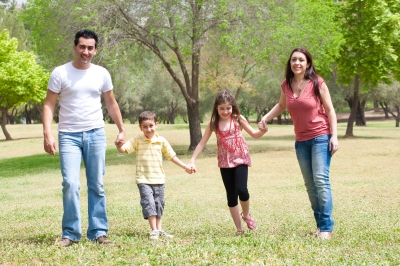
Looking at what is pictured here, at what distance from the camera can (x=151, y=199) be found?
6680mm

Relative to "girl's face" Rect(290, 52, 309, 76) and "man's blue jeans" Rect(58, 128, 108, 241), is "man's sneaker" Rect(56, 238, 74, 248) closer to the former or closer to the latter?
"man's blue jeans" Rect(58, 128, 108, 241)

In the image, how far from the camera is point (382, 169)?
18.4 metres

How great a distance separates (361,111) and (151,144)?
173 feet

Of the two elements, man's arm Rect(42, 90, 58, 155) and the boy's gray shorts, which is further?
the boy's gray shorts

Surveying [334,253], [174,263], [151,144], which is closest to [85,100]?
[151,144]

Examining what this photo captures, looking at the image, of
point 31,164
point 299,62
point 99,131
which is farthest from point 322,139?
point 31,164

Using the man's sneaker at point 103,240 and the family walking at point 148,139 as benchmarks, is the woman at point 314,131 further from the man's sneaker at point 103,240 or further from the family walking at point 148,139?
the man's sneaker at point 103,240

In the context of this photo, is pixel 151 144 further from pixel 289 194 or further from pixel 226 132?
pixel 289 194

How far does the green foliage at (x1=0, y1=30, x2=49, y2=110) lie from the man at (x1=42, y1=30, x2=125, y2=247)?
36593 mm

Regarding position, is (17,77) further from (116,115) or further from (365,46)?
(116,115)

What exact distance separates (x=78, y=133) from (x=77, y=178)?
0.48 meters

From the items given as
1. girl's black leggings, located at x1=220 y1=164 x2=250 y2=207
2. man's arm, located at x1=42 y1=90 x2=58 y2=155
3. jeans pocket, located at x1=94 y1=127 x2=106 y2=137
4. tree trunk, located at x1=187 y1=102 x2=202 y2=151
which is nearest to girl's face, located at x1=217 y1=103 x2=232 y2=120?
girl's black leggings, located at x1=220 y1=164 x2=250 y2=207

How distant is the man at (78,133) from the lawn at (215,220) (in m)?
→ 0.30

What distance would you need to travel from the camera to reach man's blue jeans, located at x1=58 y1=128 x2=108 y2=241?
6082 millimetres
